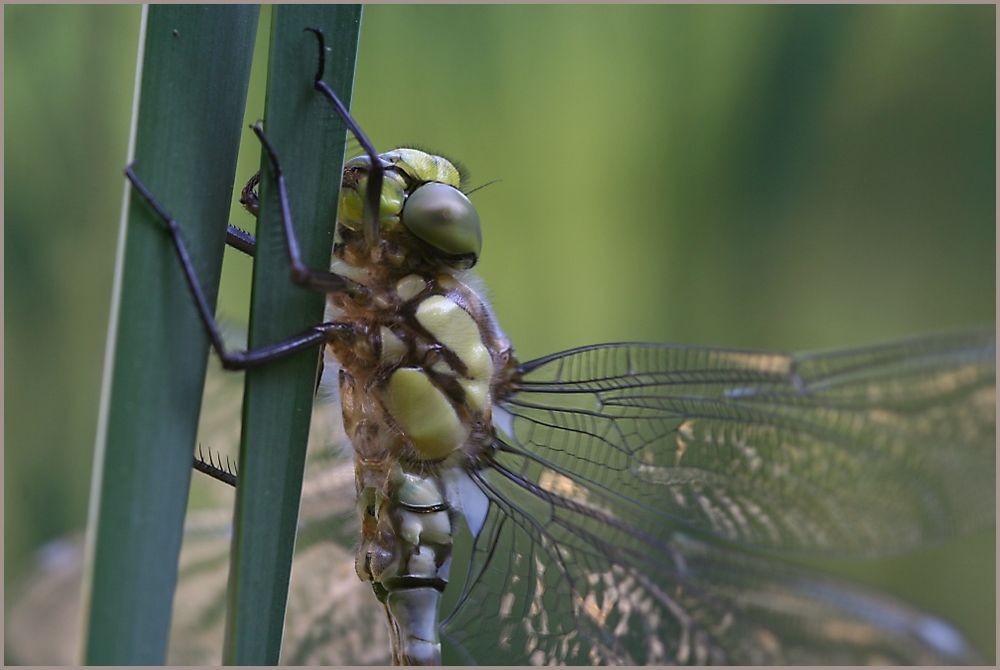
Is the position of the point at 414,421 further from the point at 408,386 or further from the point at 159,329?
the point at 159,329

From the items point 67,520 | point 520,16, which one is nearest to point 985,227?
point 520,16

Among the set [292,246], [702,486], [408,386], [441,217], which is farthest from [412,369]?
[702,486]

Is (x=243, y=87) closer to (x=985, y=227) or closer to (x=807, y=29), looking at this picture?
(x=807, y=29)

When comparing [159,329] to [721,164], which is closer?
[159,329]

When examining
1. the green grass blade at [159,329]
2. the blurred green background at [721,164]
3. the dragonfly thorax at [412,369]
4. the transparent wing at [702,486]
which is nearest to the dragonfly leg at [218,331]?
the green grass blade at [159,329]

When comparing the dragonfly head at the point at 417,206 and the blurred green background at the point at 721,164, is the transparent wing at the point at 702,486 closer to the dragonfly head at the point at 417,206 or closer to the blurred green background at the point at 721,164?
the dragonfly head at the point at 417,206

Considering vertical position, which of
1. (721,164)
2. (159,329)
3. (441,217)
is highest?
(721,164)
